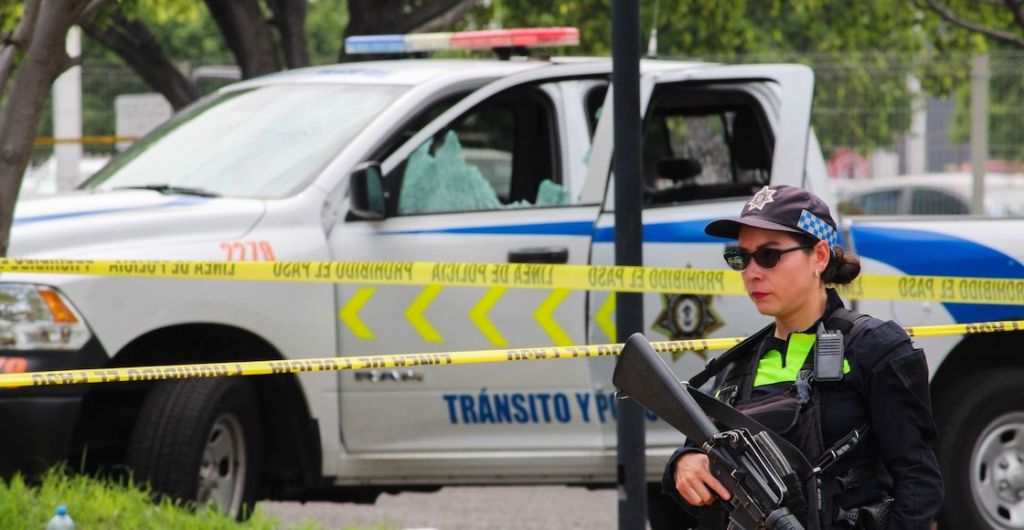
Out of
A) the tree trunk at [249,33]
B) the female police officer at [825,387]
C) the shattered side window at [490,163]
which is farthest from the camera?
the tree trunk at [249,33]

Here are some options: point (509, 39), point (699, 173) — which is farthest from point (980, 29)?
point (509, 39)

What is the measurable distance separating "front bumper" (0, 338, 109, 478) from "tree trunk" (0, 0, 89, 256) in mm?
409

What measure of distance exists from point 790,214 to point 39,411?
3.28 metres

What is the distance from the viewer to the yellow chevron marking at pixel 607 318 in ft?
20.5

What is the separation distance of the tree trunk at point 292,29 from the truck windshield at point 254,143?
561 centimetres

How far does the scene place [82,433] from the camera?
5949 millimetres

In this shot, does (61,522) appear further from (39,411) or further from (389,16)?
(389,16)

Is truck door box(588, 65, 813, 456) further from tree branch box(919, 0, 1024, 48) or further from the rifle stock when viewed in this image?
tree branch box(919, 0, 1024, 48)

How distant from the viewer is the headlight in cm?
551

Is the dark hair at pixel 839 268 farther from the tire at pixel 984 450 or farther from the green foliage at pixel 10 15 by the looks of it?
the green foliage at pixel 10 15

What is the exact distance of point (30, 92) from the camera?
5691mm

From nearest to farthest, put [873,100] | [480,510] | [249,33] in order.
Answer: [480,510]
[249,33]
[873,100]

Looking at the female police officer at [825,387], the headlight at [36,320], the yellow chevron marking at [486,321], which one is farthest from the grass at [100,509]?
the female police officer at [825,387]

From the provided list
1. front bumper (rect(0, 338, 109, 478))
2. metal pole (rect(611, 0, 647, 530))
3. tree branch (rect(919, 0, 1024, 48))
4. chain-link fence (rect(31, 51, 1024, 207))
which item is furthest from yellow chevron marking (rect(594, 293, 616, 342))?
chain-link fence (rect(31, 51, 1024, 207))
